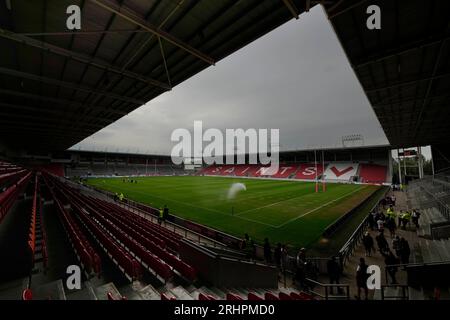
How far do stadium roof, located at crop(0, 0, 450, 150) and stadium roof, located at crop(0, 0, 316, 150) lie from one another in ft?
0.10

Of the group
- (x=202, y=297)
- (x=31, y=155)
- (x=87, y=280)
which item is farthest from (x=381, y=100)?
(x=31, y=155)

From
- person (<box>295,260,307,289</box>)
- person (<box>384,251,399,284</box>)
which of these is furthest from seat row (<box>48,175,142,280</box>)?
person (<box>384,251,399,284</box>)

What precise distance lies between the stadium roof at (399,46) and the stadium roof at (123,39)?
2663mm

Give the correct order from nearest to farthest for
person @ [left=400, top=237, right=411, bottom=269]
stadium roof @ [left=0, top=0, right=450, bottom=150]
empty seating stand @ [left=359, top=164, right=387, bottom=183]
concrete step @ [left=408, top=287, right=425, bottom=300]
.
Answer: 1. stadium roof @ [left=0, top=0, right=450, bottom=150]
2. concrete step @ [left=408, top=287, right=425, bottom=300]
3. person @ [left=400, top=237, right=411, bottom=269]
4. empty seating stand @ [left=359, top=164, right=387, bottom=183]

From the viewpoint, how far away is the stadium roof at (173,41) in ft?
21.1

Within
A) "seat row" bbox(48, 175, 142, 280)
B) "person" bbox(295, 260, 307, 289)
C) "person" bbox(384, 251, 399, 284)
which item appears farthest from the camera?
"person" bbox(295, 260, 307, 289)

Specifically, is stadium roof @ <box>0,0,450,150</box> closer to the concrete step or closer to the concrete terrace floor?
the concrete step

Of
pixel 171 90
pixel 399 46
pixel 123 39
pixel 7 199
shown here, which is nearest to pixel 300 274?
pixel 399 46

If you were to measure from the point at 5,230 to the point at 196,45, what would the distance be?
11070 millimetres

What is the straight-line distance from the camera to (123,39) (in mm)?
8188

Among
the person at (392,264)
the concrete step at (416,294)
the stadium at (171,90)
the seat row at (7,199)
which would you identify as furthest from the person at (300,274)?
the seat row at (7,199)

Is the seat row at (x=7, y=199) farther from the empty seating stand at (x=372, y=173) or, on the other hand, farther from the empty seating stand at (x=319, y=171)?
the empty seating stand at (x=372, y=173)

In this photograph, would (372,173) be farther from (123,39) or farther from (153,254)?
(123,39)

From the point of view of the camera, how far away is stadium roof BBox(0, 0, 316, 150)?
21.1 ft
